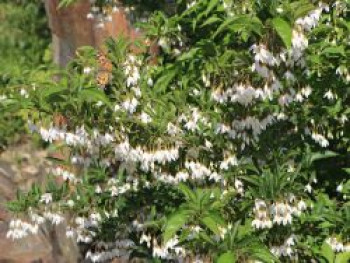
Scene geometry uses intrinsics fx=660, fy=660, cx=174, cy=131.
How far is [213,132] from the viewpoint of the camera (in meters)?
3.94

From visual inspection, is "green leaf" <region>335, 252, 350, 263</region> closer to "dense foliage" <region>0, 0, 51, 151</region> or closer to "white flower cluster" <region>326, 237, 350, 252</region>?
"white flower cluster" <region>326, 237, 350, 252</region>

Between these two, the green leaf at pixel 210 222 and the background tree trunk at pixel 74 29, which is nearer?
the green leaf at pixel 210 222

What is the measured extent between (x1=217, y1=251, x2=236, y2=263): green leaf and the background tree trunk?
→ 3880 mm

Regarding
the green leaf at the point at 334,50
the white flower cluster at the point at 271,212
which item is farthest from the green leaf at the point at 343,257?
the green leaf at the point at 334,50

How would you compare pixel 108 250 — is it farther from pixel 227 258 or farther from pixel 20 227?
pixel 227 258

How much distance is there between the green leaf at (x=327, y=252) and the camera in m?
3.92

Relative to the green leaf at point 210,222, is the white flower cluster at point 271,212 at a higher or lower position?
higher

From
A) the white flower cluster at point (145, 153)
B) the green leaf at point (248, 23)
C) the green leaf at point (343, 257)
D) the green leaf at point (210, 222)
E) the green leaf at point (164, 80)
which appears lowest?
the green leaf at point (343, 257)

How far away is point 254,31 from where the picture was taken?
10.1ft

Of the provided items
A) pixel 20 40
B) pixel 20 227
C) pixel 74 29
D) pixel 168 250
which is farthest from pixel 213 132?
pixel 20 40

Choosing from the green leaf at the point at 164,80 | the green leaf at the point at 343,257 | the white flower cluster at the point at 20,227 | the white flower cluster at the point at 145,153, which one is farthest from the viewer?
the white flower cluster at the point at 20,227

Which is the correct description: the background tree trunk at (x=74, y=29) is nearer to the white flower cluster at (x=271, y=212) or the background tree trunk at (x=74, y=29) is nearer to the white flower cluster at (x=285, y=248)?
the white flower cluster at (x=285, y=248)

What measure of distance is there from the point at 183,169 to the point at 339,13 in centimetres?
133

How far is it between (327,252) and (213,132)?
1.00 metres
